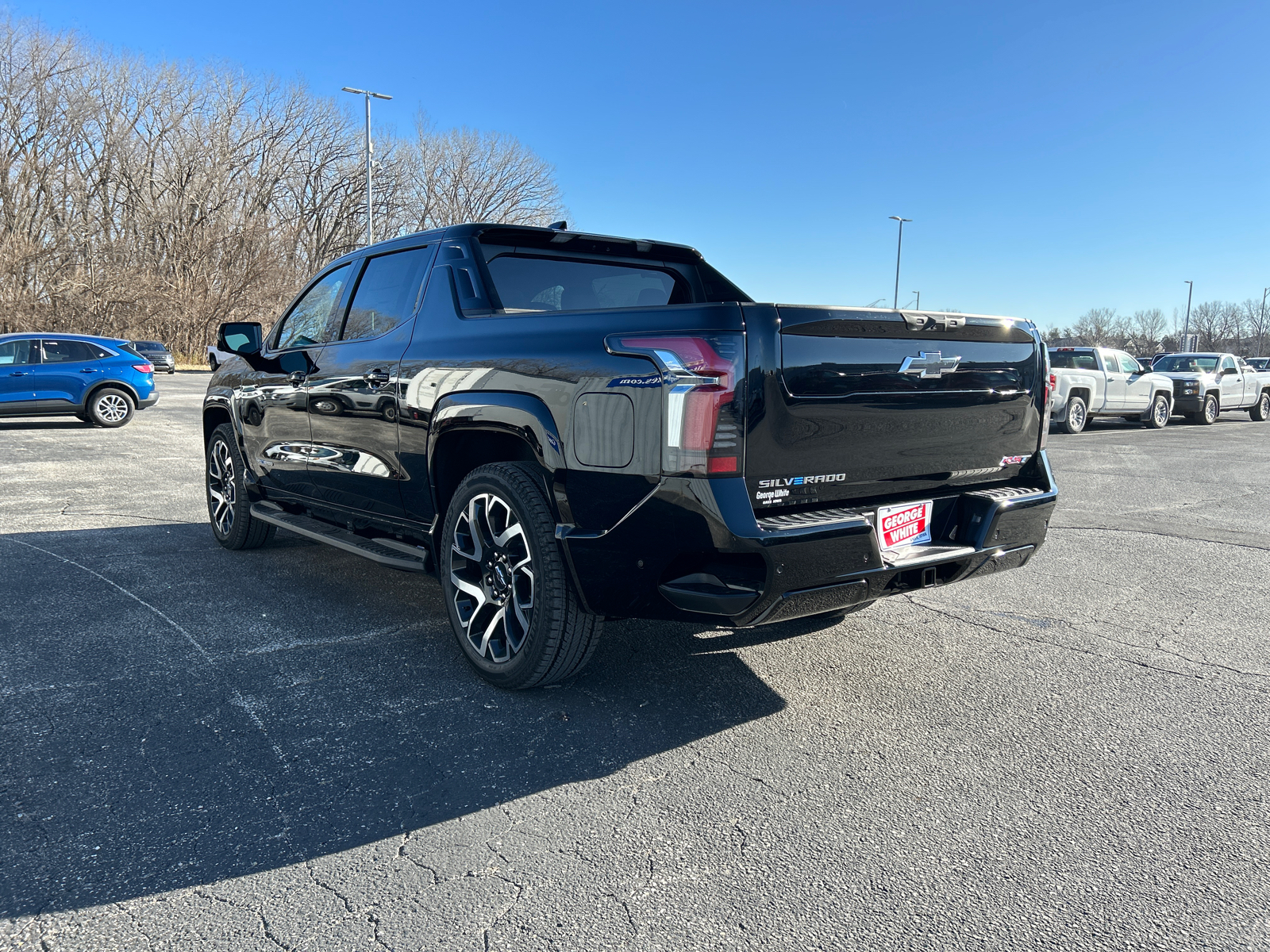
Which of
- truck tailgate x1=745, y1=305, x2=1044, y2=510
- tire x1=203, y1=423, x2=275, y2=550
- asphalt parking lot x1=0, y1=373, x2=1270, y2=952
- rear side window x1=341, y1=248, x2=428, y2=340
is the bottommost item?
asphalt parking lot x1=0, y1=373, x2=1270, y2=952

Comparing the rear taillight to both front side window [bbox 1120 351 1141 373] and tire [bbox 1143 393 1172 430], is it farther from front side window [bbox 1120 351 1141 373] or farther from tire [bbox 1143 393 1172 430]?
tire [bbox 1143 393 1172 430]

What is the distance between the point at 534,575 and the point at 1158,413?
68.8 ft

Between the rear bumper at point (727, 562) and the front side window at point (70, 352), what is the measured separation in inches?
607

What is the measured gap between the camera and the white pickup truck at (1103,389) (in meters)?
18.0

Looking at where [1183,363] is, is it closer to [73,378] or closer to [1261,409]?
[1261,409]

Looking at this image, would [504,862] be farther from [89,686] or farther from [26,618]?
[26,618]

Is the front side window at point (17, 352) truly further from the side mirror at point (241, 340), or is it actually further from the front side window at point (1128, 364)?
the front side window at point (1128, 364)

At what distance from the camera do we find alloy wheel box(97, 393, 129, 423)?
15625mm

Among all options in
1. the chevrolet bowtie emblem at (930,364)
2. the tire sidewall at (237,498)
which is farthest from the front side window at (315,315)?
the chevrolet bowtie emblem at (930,364)

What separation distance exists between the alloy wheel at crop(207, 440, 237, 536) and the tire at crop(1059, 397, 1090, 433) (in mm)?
16401

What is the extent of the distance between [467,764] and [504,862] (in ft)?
1.93

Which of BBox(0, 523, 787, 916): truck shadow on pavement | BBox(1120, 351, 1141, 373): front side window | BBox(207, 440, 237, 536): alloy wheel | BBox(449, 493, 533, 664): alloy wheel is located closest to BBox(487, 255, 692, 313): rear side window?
BBox(449, 493, 533, 664): alloy wheel

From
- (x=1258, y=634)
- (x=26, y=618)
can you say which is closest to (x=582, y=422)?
(x=26, y=618)

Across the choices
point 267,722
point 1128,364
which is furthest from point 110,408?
point 1128,364
